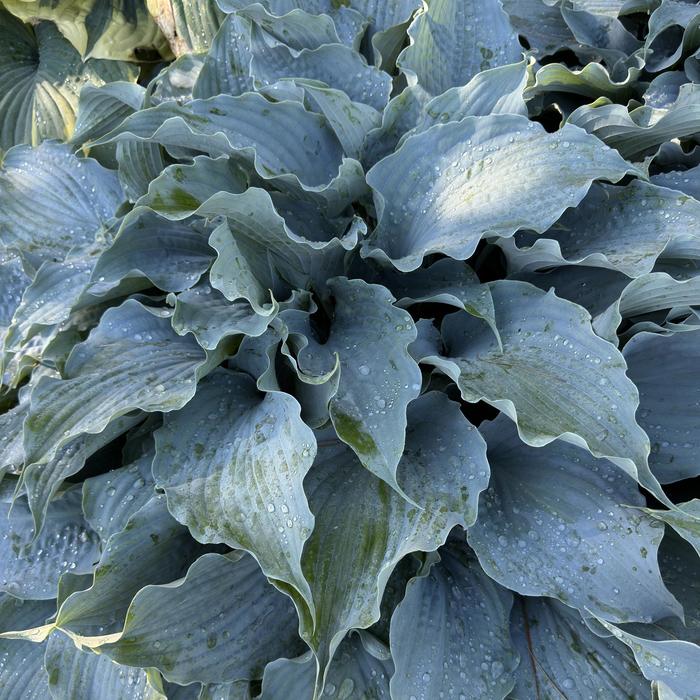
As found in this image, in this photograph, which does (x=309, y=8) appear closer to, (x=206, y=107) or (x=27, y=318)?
(x=206, y=107)

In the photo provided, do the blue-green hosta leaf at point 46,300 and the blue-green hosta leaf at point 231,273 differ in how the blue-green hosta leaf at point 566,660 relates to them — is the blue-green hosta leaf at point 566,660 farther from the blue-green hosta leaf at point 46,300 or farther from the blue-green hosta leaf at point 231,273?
the blue-green hosta leaf at point 46,300

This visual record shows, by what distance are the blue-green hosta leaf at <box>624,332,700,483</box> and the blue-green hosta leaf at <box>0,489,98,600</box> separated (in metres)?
0.86

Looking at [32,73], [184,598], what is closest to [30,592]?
[184,598]

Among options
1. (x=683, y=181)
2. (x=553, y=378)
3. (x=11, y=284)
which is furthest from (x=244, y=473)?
(x=683, y=181)

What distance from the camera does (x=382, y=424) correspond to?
0.92m

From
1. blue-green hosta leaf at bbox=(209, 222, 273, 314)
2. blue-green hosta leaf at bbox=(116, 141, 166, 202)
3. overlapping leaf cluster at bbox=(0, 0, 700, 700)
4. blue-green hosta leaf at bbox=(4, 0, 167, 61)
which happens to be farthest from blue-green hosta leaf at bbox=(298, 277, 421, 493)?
blue-green hosta leaf at bbox=(4, 0, 167, 61)

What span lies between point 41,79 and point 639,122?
5.48 feet

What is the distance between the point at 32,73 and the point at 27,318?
1.31 metres

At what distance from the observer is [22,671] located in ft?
3.87

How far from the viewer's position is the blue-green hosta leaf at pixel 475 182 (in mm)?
1021

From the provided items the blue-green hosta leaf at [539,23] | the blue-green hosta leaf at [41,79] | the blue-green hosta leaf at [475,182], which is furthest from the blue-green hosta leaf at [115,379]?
the blue-green hosta leaf at [41,79]

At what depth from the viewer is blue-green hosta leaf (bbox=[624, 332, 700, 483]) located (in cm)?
104

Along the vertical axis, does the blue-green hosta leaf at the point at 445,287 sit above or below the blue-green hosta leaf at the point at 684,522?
above

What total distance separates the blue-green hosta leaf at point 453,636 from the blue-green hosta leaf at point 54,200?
0.87 metres
